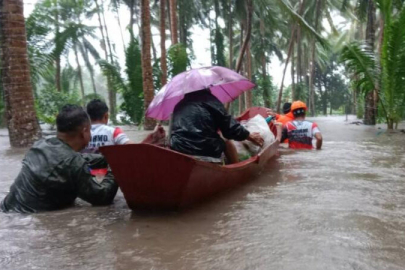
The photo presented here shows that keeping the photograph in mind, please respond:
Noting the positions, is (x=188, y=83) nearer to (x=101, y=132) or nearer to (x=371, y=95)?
(x=101, y=132)

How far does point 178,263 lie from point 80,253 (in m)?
0.67

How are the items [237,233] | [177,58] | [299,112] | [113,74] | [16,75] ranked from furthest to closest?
[113,74] < [177,58] < [16,75] < [299,112] < [237,233]

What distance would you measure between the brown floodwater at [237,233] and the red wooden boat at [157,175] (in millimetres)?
130

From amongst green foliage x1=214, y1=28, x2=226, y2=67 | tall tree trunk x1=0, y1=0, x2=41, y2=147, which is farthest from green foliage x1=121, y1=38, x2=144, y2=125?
green foliage x1=214, y1=28, x2=226, y2=67

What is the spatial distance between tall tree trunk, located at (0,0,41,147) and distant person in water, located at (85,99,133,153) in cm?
409

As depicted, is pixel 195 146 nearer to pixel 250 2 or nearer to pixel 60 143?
pixel 60 143

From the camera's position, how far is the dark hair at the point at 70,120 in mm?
3465

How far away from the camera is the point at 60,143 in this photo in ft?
11.4

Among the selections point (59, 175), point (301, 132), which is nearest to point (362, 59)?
point (301, 132)

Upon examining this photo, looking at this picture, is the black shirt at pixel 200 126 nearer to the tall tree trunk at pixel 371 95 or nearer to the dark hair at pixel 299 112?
the dark hair at pixel 299 112

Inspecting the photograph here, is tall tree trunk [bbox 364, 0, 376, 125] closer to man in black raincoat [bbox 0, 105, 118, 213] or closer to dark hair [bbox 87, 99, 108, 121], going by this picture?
dark hair [bbox 87, 99, 108, 121]

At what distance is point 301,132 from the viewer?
7.30 m

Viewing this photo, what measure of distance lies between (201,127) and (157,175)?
3.05 ft

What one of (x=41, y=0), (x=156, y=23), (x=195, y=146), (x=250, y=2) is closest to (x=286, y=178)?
(x=195, y=146)
